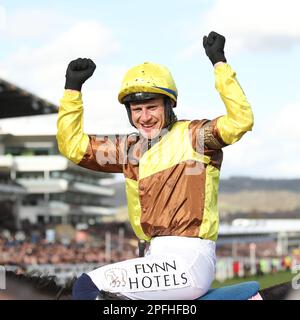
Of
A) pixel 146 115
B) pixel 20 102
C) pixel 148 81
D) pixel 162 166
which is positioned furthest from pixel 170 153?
pixel 20 102

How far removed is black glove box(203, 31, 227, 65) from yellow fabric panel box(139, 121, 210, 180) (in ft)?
0.96

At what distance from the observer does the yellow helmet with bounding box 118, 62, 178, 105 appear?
7.68 feet

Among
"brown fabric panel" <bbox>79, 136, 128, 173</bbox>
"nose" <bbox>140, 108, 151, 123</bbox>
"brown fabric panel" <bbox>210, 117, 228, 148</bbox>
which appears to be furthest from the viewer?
"brown fabric panel" <bbox>79, 136, 128, 173</bbox>

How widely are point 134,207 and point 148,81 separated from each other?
0.47m

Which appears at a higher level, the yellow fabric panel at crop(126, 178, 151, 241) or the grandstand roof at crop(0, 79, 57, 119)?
the grandstand roof at crop(0, 79, 57, 119)

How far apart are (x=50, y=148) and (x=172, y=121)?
1487 inches

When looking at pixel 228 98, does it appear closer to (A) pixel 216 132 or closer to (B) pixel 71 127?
(A) pixel 216 132

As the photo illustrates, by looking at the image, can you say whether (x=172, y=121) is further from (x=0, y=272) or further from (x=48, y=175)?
(x=48, y=175)

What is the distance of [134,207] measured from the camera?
2.42m

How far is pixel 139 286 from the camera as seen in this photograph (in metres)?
2.17

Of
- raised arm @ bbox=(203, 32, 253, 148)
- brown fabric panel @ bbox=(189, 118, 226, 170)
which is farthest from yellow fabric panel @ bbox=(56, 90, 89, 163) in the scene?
raised arm @ bbox=(203, 32, 253, 148)

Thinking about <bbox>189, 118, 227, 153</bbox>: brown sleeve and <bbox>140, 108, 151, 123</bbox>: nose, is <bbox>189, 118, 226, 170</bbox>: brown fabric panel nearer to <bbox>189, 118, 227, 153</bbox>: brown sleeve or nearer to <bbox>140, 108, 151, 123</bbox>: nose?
<bbox>189, 118, 227, 153</bbox>: brown sleeve
